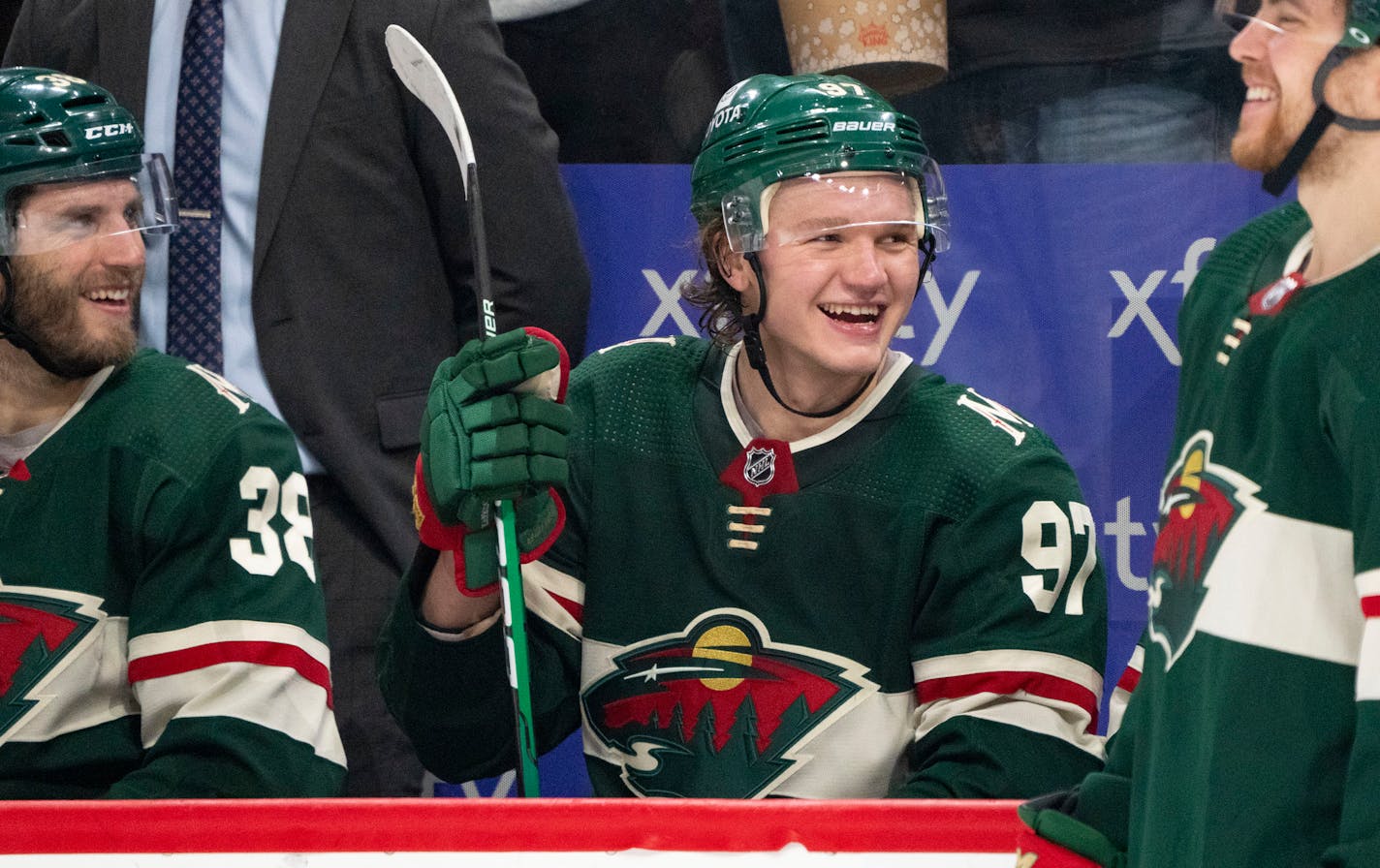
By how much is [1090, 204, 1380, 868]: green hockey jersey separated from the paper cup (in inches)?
77.1

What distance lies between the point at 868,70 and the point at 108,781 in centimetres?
171

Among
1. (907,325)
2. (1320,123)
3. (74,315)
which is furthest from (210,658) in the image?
(907,325)

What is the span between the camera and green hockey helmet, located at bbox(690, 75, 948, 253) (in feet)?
6.75

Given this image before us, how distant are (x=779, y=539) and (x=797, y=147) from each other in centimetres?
46

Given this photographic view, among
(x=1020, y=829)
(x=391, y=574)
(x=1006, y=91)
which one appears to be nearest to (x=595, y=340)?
(x=391, y=574)

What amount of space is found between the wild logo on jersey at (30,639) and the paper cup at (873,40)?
5.25 feet

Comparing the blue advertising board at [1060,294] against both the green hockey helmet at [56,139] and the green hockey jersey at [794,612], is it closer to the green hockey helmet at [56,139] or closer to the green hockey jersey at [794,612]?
the green hockey jersey at [794,612]

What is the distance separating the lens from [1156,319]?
9.83 feet

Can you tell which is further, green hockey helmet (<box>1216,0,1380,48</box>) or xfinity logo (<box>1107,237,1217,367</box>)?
xfinity logo (<box>1107,237,1217,367</box>)

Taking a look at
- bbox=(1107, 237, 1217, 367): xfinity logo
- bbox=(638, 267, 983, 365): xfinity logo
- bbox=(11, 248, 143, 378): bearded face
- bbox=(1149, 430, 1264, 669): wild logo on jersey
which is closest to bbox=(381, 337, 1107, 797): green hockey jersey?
bbox=(11, 248, 143, 378): bearded face

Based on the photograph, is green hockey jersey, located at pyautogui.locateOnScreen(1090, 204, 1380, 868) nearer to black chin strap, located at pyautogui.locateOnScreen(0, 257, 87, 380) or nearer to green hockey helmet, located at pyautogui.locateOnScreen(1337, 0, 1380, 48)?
green hockey helmet, located at pyautogui.locateOnScreen(1337, 0, 1380, 48)

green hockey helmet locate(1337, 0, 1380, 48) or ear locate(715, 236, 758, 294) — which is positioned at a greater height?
green hockey helmet locate(1337, 0, 1380, 48)

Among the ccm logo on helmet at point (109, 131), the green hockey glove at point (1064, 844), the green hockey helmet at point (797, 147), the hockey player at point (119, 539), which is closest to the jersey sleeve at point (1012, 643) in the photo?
the green hockey helmet at point (797, 147)

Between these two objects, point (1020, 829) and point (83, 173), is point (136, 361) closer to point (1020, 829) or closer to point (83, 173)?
point (83, 173)
